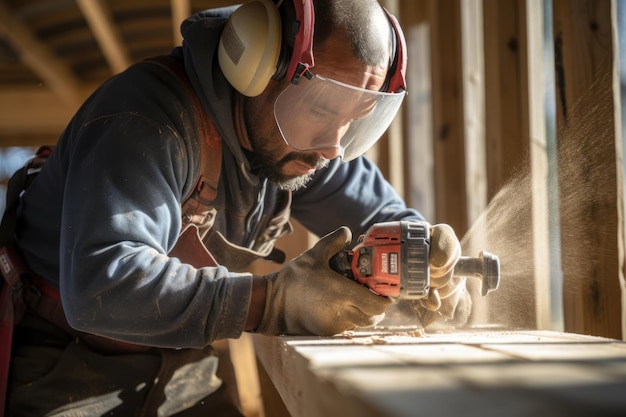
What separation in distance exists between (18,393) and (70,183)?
34.3 inches

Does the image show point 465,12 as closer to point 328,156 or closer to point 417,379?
point 328,156

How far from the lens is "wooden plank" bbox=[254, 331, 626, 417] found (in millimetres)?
940

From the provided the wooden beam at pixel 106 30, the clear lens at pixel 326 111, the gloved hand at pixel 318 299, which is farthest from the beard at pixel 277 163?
the wooden beam at pixel 106 30

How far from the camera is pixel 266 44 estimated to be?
2232 mm

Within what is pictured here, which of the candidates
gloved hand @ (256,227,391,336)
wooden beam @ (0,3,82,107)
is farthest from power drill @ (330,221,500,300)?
wooden beam @ (0,3,82,107)

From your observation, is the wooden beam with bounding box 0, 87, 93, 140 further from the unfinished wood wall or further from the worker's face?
the worker's face

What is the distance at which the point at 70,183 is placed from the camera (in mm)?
2092

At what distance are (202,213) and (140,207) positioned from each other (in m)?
0.46

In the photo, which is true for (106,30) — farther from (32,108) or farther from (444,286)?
(444,286)

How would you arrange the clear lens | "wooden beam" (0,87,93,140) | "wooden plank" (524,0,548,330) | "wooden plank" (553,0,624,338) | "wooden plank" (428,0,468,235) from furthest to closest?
"wooden beam" (0,87,93,140)
"wooden plank" (428,0,468,235)
"wooden plank" (524,0,548,330)
"wooden plank" (553,0,624,338)
the clear lens

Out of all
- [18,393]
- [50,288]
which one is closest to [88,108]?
[50,288]

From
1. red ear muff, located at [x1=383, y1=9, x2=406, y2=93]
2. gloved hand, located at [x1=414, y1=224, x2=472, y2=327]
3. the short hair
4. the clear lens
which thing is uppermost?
the short hair

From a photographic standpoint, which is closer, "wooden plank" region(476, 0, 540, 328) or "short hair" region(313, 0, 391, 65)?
"short hair" region(313, 0, 391, 65)

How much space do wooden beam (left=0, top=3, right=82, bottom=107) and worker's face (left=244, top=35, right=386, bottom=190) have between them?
383 cm
